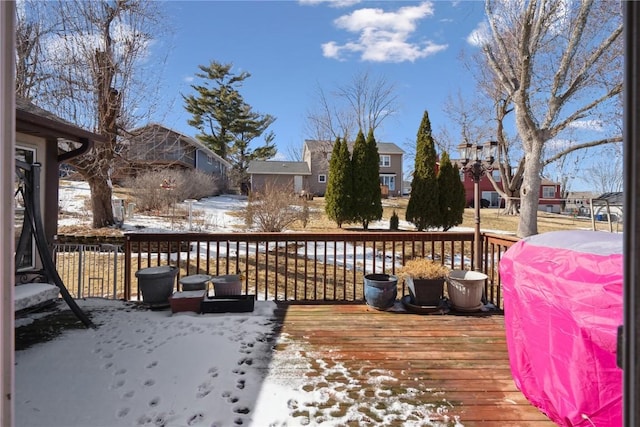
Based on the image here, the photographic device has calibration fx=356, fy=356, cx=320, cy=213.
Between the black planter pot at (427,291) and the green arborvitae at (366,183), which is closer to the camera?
the black planter pot at (427,291)

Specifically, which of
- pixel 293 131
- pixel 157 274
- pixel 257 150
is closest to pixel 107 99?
pixel 157 274

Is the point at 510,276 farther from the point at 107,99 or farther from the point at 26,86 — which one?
the point at 26,86

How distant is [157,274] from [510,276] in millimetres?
3430

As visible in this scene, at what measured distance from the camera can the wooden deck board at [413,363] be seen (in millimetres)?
2184

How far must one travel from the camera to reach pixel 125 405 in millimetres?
2168

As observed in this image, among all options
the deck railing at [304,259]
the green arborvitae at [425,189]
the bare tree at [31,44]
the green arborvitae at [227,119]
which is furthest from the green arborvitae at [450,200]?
the green arborvitae at [227,119]

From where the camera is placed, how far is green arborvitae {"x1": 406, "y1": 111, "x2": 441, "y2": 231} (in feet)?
38.0

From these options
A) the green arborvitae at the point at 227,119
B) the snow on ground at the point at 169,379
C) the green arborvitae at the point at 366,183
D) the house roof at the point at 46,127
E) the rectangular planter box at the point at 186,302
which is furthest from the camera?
the green arborvitae at the point at 227,119

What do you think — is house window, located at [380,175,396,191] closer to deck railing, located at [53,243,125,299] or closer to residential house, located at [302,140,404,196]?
residential house, located at [302,140,404,196]

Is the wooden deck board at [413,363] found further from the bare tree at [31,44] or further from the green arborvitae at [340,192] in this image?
the bare tree at [31,44]

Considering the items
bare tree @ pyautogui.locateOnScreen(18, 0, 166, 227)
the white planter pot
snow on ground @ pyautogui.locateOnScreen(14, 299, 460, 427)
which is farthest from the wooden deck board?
bare tree @ pyautogui.locateOnScreen(18, 0, 166, 227)

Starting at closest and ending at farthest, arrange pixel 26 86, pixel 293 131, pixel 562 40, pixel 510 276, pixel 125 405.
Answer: pixel 125 405 < pixel 510 276 < pixel 26 86 < pixel 562 40 < pixel 293 131

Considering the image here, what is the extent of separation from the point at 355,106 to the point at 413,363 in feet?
62.9

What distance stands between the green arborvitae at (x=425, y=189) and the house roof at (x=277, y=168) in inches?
586
